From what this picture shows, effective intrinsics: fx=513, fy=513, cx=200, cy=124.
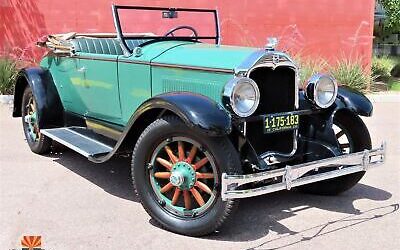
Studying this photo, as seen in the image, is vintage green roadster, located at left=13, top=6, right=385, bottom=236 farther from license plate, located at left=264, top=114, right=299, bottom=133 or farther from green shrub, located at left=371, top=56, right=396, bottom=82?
green shrub, located at left=371, top=56, right=396, bottom=82

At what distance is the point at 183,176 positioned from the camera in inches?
144

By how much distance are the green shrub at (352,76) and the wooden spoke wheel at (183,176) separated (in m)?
7.58

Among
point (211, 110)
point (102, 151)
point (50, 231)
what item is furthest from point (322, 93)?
point (50, 231)

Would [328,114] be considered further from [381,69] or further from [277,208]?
[381,69]

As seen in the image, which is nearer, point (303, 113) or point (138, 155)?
point (138, 155)

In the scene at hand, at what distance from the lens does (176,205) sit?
12.3 ft

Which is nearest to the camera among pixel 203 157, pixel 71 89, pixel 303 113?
pixel 203 157

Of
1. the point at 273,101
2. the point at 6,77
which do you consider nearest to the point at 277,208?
the point at 273,101

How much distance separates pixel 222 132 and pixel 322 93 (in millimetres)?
1283

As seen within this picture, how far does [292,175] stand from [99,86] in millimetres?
2349

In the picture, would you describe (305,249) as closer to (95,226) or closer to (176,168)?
(176,168)

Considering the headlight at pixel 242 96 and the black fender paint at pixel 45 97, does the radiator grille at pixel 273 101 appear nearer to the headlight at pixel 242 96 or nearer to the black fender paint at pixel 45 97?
the headlight at pixel 242 96

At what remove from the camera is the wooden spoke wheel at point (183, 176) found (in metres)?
3.59

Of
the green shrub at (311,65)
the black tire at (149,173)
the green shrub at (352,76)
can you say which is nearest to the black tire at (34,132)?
the black tire at (149,173)
